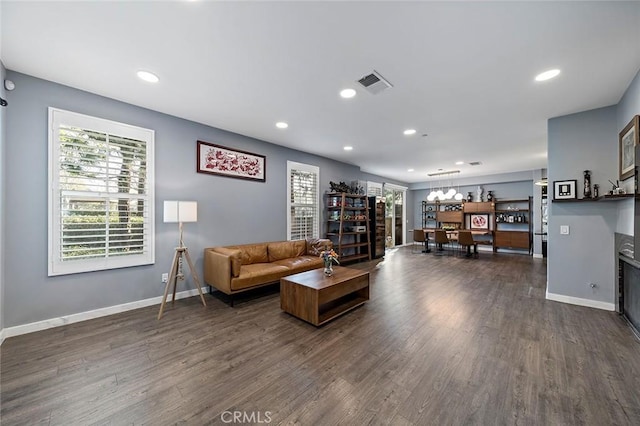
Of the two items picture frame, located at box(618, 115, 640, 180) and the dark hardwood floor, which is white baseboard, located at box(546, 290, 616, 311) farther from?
picture frame, located at box(618, 115, 640, 180)

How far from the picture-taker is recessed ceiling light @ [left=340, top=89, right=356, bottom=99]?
2.90 m

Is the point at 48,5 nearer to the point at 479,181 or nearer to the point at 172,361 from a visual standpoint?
the point at 172,361

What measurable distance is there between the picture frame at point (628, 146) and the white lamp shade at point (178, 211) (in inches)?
199

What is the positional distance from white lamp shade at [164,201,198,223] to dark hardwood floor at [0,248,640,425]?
1219 mm

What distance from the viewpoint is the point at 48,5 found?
1.76 metres

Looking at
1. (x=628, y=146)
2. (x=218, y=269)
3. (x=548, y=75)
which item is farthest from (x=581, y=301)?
(x=218, y=269)

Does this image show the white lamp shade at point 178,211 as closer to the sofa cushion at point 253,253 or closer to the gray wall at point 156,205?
the gray wall at point 156,205

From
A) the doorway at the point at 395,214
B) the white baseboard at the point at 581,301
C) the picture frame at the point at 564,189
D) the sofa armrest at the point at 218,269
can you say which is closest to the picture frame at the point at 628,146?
the picture frame at the point at 564,189

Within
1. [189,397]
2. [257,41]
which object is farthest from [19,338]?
[257,41]

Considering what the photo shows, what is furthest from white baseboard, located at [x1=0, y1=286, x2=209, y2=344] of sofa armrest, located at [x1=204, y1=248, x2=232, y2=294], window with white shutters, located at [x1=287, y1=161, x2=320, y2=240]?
window with white shutters, located at [x1=287, y1=161, x2=320, y2=240]

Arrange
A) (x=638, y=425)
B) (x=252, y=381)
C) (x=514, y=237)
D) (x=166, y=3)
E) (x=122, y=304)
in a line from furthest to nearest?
(x=514, y=237) → (x=122, y=304) → (x=252, y=381) → (x=166, y=3) → (x=638, y=425)

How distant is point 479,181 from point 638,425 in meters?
8.54

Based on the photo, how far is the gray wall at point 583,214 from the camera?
330 centimetres

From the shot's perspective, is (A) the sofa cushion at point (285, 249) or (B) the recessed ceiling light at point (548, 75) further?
(A) the sofa cushion at point (285, 249)
